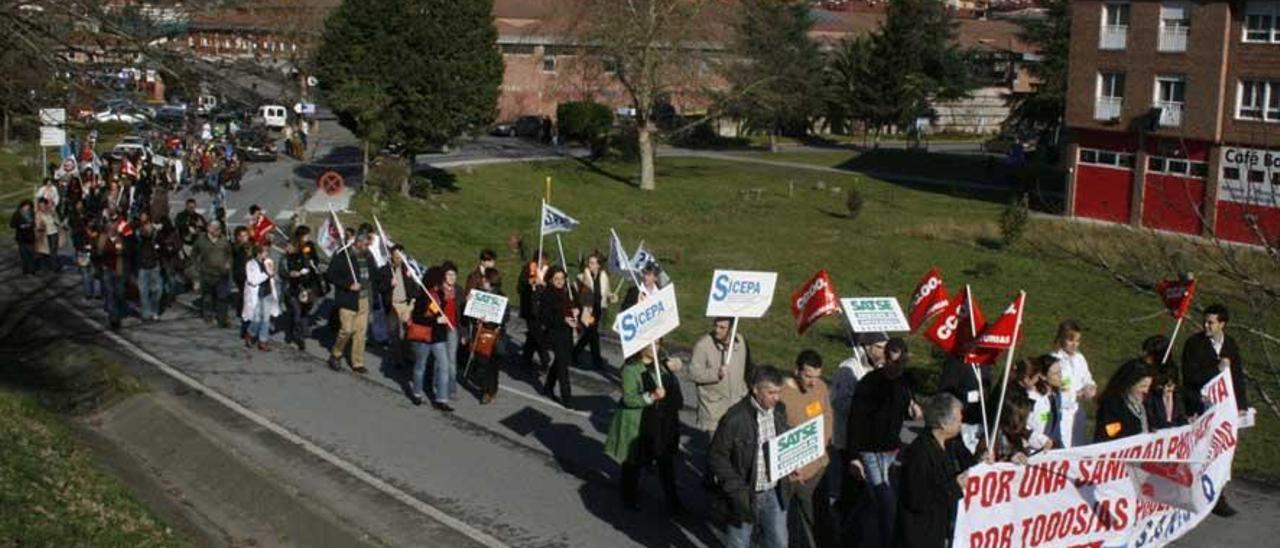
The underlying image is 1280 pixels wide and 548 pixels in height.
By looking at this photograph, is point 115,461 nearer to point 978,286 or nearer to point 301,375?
point 301,375

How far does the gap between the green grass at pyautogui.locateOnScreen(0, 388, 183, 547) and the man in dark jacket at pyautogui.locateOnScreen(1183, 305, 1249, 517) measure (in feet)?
28.6

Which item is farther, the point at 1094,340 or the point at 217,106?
the point at 1094,340

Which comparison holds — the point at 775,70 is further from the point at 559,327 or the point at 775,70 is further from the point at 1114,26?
the point at 559,327

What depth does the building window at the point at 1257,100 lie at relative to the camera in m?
46.2

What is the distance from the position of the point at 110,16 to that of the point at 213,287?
1016 cm

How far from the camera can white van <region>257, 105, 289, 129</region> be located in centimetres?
1159

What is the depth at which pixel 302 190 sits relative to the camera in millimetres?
41469

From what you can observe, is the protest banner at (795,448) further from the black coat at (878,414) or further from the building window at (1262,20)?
the building window at (1262,20)

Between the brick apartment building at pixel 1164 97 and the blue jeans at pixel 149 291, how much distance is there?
103 feet

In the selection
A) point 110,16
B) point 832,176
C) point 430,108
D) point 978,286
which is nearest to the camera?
point 110,16

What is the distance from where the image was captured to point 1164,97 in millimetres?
50469

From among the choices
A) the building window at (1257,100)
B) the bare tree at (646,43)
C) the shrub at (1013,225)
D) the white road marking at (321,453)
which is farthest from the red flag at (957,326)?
the bare tree at (646,43)

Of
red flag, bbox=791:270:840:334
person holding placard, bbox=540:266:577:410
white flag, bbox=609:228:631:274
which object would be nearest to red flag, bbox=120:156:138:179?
white flag, bbox=609:228:631:274

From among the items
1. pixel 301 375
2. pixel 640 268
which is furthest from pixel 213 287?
pixel 640 268
